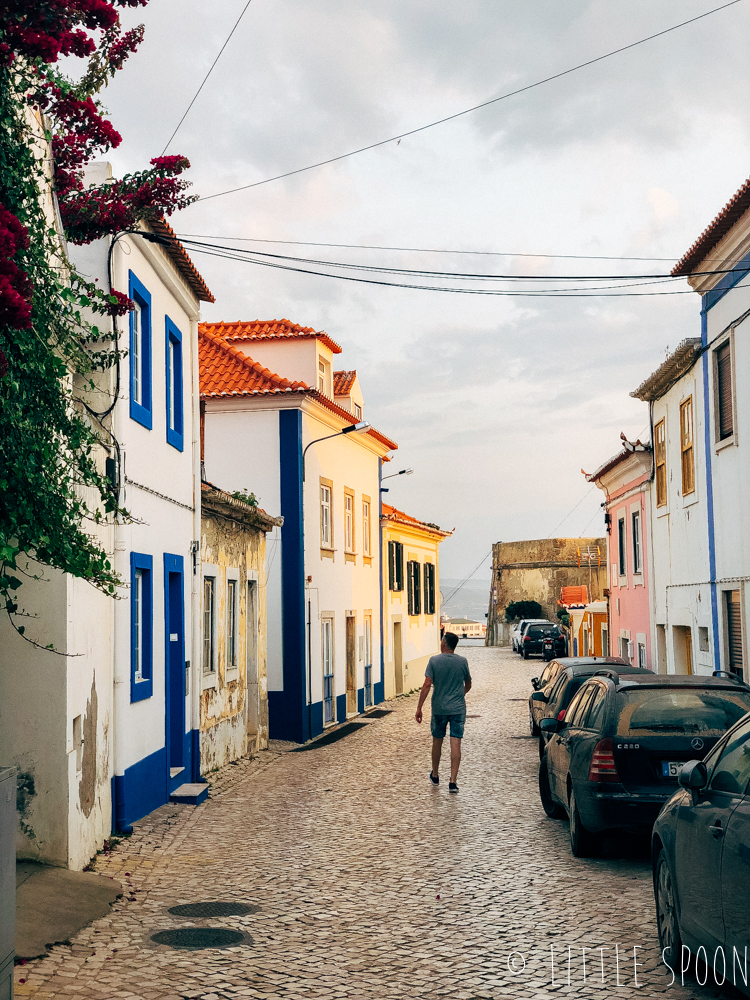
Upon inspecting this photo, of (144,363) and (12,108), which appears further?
(144,363)

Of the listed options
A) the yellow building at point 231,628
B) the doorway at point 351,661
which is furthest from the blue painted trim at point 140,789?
the doorway at point 351,661

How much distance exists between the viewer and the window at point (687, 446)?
60.5ft

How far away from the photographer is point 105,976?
6008mm

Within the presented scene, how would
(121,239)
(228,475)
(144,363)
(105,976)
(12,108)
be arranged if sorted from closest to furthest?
(105,976) → (12,108) → (121,239) → (144,363) → (228,475)

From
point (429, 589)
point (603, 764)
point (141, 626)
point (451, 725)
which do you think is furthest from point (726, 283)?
point (429, 589)

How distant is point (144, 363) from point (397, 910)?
7186 millimetres

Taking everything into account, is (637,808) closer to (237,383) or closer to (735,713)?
(735,713)

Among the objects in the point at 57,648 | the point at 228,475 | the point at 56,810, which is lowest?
the point at 56,810

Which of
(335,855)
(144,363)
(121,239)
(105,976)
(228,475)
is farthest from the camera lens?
(228,475)

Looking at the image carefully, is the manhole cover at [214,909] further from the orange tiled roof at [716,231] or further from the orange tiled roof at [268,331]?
the orange tiled roof at [268,331]

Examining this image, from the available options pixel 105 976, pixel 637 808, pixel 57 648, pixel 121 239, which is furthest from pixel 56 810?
pixel 121 239

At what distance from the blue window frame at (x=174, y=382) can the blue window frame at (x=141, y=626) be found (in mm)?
2116

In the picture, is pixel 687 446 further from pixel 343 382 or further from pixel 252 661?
pixel 343 382

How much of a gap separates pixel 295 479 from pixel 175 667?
9.17 metres
